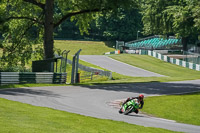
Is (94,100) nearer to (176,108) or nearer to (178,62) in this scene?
(176,108)

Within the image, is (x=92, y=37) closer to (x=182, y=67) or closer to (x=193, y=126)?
(x=182, y=67)

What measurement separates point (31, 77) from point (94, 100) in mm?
8268

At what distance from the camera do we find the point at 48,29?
3441cm

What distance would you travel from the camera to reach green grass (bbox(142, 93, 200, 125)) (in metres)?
19.4

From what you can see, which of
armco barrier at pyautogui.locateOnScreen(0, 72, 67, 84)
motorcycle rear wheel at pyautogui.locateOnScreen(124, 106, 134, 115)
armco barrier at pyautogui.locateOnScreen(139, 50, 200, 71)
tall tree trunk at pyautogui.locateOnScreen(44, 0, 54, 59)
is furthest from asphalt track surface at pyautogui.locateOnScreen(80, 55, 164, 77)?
motorcycle rear wheel at pyautogui.locateOnScreen(124, 106, 134, 115)

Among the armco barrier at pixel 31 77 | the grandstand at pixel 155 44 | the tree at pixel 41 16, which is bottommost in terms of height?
the armco barrier at pixel 31 77

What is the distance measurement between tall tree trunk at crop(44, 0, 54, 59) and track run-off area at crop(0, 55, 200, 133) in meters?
7.20

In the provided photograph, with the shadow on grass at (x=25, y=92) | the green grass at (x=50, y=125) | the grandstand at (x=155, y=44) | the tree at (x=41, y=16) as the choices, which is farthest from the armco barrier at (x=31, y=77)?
the grandstand at (x=155, y=44)

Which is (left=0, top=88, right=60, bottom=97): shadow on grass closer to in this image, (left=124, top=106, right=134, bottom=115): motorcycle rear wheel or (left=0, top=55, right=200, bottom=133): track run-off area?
(left=0, top=55, right=200, bottom=133): track run-off area

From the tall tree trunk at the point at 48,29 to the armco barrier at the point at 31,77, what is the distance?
4282 millimetres

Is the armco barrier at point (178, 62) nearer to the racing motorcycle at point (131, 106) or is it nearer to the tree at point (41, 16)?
the tree at point (41, 16)

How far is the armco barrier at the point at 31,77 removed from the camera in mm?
27638

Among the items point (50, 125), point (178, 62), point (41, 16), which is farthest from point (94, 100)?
point (178, 62)

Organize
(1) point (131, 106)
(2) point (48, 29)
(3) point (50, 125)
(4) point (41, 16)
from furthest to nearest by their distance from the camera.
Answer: (4) point (41, 16), (2) point (48, 29), (1) point (131, 106), (3) point (50, 125)
